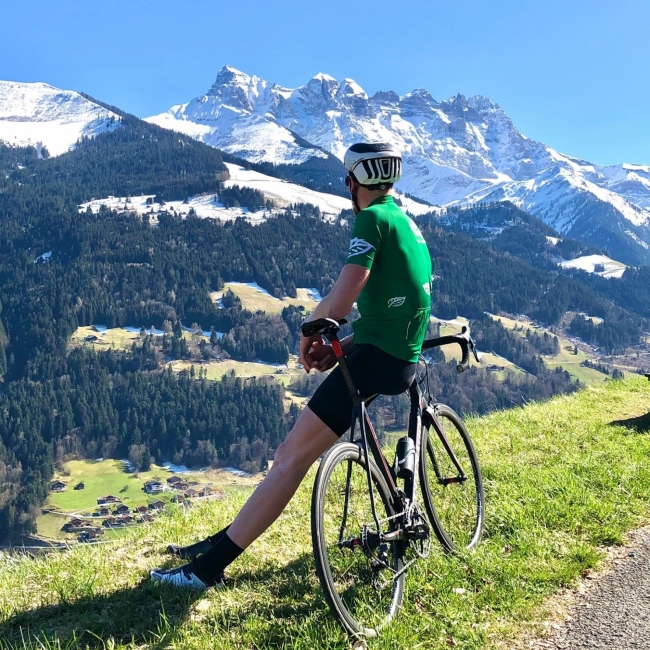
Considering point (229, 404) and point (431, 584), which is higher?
point (431, 584)

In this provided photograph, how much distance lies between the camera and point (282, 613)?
4613mm

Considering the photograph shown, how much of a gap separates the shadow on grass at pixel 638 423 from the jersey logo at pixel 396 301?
7433 millimetres

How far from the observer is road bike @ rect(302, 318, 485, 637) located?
14.1 feet

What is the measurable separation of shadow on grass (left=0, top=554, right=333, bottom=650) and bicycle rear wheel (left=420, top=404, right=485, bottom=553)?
178 centimetres

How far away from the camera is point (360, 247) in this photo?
445 cm

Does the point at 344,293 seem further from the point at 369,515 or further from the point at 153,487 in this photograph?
the point at 153,487

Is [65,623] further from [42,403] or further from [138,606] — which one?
[42,403]

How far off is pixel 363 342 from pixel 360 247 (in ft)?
2.62

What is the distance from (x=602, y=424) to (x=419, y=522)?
712 centimetres

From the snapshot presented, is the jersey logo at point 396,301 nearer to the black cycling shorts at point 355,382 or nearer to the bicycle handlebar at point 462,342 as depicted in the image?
the black cycling shorts at point 355,382

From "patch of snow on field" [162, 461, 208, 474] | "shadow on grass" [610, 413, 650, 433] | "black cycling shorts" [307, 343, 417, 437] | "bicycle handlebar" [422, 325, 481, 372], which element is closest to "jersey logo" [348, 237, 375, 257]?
"black cycling shorts" [307, 343, 417, 437]

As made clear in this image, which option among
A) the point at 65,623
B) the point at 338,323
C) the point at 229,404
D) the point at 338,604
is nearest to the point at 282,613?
the point at 338,604

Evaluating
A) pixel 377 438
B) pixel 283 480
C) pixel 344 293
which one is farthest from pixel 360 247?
pixel 283 480

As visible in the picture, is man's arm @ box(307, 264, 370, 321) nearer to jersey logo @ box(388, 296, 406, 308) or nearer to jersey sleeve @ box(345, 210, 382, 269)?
jersey sleeve @ box(345, 210, 382, 269)
